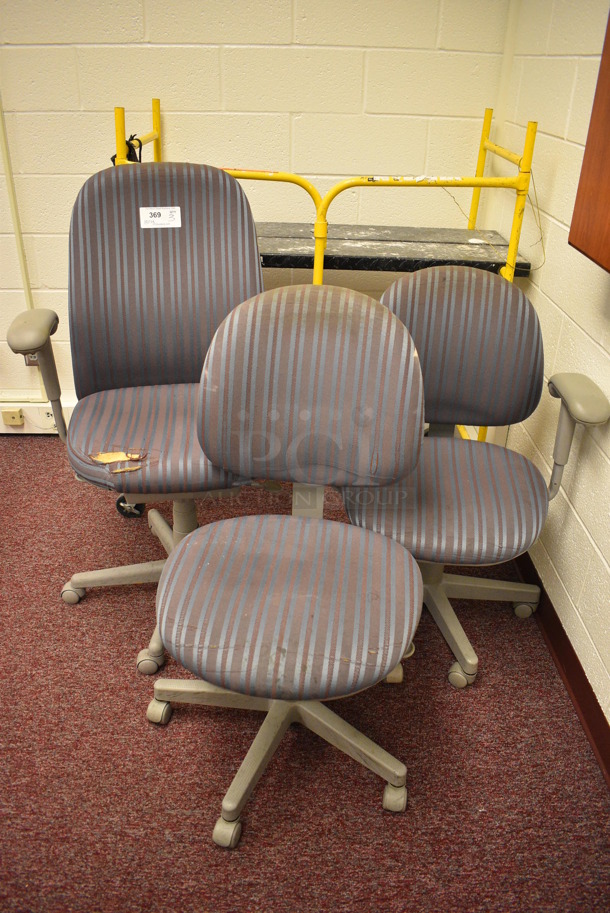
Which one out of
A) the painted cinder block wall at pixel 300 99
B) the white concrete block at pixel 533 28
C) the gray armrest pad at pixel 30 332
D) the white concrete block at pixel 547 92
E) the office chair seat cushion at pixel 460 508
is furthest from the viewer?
the painted cinder block wall at pixel 300 99

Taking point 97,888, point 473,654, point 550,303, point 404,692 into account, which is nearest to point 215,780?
point 97,888

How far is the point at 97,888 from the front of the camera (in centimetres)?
118

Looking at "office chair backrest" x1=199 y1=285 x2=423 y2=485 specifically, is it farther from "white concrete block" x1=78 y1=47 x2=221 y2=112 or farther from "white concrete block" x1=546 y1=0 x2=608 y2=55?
"white concrete block" x1=78 y1=47 x2=221 y2=112

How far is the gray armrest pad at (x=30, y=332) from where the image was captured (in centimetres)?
149

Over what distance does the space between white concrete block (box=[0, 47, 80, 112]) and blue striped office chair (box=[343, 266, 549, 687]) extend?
4.39 feet

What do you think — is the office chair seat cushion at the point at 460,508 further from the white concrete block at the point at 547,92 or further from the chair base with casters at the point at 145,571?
the white concrete block at the point at 547,92

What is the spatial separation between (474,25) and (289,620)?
1.94 m

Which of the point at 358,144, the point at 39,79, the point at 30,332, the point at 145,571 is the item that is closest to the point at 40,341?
the point at 30,332

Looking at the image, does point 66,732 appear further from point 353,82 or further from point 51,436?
point 353,82

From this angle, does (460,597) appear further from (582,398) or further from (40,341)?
(40,341)

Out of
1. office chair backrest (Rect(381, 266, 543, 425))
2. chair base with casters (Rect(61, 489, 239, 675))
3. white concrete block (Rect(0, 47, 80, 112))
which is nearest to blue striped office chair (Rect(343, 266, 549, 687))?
office chair backrest (Rect(381, 266, 543, 425))

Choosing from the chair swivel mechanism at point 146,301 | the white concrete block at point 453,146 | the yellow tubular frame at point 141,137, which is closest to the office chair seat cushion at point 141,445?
the chair swivel mechanism at point 146,301

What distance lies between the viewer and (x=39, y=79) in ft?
7.16

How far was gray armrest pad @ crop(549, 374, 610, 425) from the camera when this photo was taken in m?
1.41
